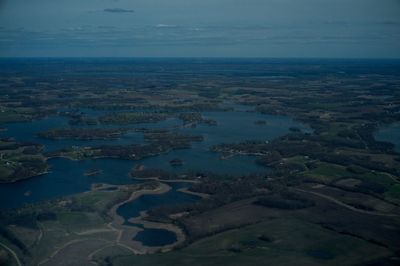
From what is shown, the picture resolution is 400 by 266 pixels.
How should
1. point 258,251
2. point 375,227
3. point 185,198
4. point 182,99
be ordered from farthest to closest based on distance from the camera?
1. point 182,99
2. point 185,198
3. point 375,227
4. point 258,251

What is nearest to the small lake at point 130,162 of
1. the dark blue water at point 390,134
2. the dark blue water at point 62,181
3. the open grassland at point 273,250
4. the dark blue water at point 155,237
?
the dark blue water at point 62,181

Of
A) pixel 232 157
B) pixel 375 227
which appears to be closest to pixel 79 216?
pixel 375 227

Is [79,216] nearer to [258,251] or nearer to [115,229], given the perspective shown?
[115,229]

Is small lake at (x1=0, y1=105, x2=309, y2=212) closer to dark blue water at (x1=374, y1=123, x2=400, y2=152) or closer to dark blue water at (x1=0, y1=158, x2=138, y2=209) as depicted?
dark blue water at (x1=0, y1=158, x2=138, y2=209)

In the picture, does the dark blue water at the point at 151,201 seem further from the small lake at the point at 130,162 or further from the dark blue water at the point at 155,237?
the dark blue water at the point at 155,237

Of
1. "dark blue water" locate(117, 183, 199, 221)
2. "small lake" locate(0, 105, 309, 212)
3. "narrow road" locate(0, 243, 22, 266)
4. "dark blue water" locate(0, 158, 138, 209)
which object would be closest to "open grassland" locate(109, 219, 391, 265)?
"narrow road" locate(0, 243, 22, 266)
